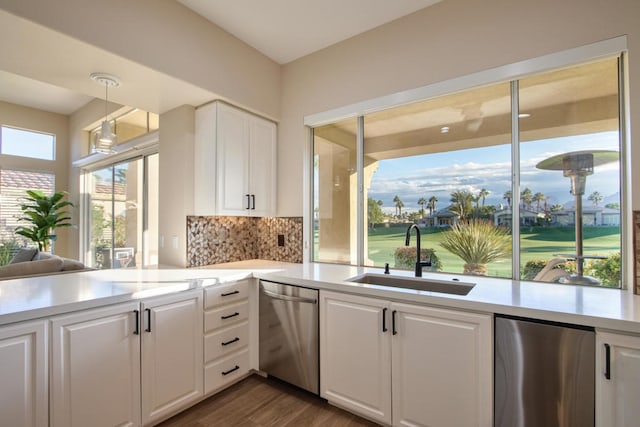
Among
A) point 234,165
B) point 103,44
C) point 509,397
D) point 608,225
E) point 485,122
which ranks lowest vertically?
point 509,397

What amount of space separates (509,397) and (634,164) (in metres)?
1.48

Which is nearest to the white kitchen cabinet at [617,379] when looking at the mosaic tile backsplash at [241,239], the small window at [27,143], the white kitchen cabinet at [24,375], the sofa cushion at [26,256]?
the mosaic tile backsplash at [241,239]

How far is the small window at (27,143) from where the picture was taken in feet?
16.4

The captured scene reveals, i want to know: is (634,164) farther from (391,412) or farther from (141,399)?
Result: (141,399)

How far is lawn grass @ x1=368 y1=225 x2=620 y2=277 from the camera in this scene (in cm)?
184

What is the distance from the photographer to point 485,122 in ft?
7.26

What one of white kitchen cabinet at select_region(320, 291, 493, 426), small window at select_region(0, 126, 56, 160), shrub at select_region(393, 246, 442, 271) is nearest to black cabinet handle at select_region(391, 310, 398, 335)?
white kitchen cabinet at select_region(320, 291, 493, 426)

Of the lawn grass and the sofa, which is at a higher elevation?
the lawn grass

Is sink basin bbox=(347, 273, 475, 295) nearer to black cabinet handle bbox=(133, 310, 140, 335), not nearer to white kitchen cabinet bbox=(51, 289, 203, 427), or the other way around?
white kitchen cabinet bbox=(51, 289, 203, 427)

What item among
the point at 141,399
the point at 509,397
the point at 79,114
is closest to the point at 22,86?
the point at 79,114

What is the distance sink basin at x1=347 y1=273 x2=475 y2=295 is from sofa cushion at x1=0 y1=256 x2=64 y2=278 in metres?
2.46

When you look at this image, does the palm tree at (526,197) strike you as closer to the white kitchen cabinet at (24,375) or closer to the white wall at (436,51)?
the white wall at (436,51)

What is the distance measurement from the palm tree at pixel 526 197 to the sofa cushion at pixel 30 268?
3.70 metres

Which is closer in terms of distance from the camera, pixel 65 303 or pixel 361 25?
pixel 65 303
